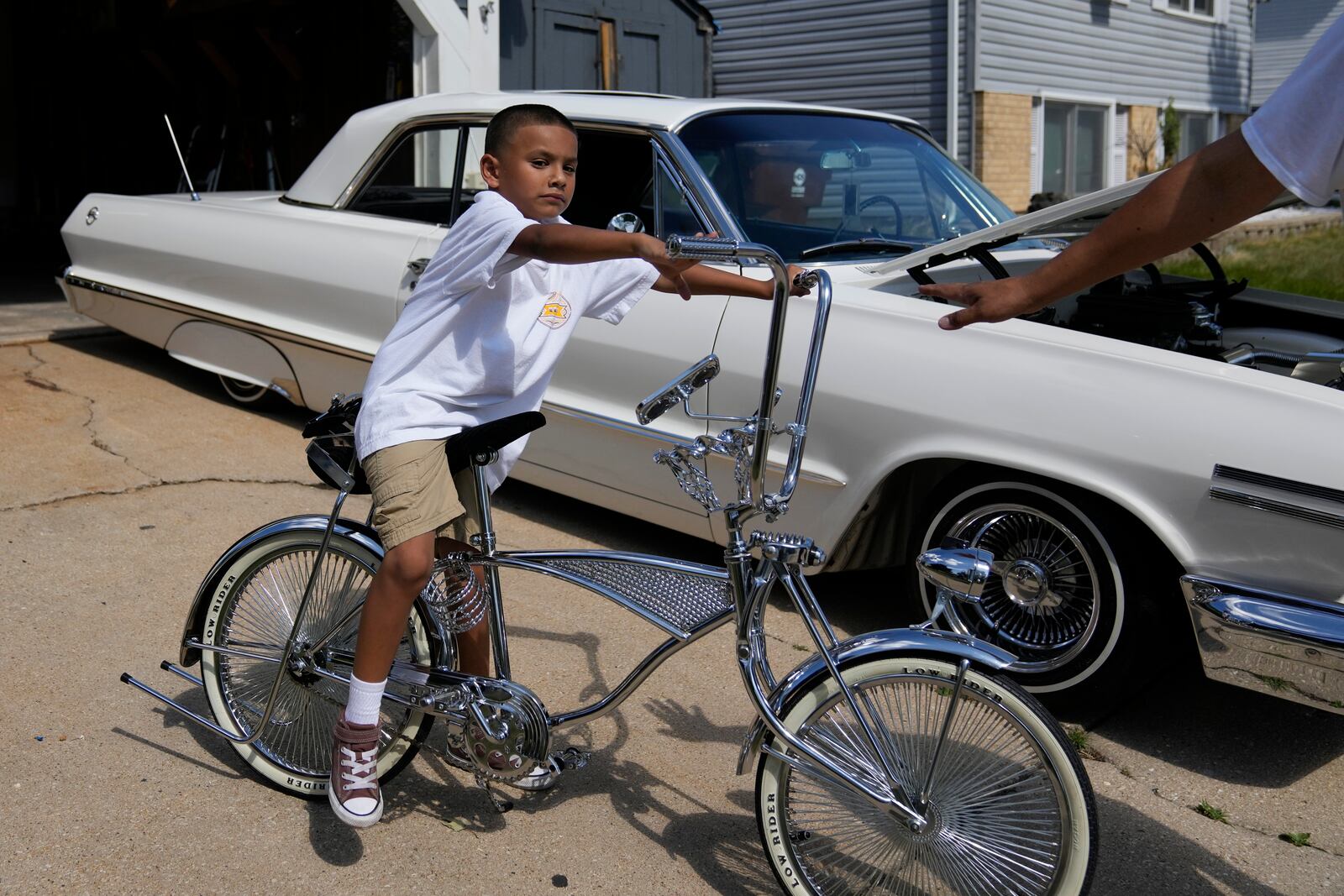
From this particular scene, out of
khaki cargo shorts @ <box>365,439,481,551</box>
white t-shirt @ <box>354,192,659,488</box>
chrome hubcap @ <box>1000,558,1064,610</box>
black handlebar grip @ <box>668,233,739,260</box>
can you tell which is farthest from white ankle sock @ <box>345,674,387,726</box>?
chrome hubcap @ <box>1000,558,1064,610</box>

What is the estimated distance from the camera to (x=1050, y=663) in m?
3.48

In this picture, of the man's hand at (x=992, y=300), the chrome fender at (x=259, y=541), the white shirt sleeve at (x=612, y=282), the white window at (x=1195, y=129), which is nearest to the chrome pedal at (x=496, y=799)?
the chrome fender at (x=259, y=541)

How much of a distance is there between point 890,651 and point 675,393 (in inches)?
23.9

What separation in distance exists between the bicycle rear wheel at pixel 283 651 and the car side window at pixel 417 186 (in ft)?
7.80

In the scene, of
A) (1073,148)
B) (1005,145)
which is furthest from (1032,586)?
(1073,148)

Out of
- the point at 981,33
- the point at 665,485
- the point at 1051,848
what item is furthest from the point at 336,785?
the point at 981,33

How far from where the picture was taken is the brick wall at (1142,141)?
52.5 feet

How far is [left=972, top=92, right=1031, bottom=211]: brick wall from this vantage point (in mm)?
13320

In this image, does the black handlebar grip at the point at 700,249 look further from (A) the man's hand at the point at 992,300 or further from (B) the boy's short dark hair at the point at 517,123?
(B) the boy's short dark hair at the point at 517,123

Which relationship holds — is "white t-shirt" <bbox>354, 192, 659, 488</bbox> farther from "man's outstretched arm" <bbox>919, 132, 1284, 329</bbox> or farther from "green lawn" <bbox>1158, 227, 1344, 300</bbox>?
"green lawn" <bbox>1158, 227, 1344, 300</bbox>

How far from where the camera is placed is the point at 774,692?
243 cm

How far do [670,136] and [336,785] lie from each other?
262 centimetres

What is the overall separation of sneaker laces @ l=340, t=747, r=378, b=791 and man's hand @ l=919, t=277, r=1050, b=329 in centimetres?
149

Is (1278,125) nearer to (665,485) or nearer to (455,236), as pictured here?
(455,236)
